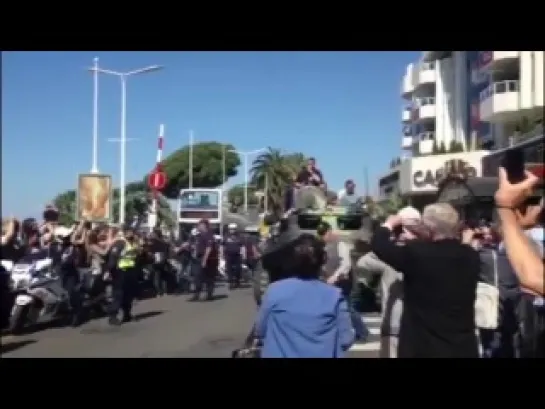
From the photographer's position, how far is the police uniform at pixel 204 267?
7071 millimetres

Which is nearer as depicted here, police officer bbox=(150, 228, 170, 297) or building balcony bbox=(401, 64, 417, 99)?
building balcony bbox=(401, 64, 417, 99)

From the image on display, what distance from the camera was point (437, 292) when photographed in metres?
3.76

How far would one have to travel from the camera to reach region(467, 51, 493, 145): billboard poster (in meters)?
5.92

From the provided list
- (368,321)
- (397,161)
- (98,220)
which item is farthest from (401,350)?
(98,220)

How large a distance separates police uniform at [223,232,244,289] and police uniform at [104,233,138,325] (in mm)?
789

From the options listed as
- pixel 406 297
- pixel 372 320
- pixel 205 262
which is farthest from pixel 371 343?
pixel 205 262

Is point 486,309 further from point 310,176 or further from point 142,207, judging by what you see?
point 142,207

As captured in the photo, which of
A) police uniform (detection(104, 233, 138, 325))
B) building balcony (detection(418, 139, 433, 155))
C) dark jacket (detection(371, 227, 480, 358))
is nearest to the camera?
dark jacket (detection(371, 227, 480, 358))

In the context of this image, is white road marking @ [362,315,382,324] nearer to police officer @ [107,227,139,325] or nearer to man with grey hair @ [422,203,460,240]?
man with grey hair @ [422,203,460,240]

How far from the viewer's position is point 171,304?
22.3 feet

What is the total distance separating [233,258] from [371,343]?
2206 millimetres

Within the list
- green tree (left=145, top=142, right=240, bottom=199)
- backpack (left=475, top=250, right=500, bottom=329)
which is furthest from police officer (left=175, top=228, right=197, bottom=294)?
backpack (left=475, top=250, right=500, bottom=329)

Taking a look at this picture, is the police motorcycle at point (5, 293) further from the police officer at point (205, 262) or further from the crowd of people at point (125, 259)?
the police officer at point (205, 262)
